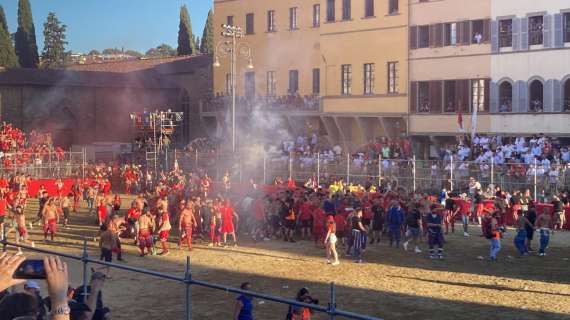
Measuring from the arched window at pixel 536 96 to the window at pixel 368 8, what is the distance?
11.3 m

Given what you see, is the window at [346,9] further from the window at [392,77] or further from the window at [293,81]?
the window at [293,81]

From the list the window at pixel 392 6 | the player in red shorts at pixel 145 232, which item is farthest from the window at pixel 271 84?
the player in red shorts at pixel 145 232

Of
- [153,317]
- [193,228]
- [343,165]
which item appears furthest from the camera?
[343,165]

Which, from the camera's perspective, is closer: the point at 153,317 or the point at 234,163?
the point at 153,317

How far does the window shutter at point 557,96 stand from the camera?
38000 mm

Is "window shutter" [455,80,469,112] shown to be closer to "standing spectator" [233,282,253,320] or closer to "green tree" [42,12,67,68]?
"standing spectator" [233,282,253,320]

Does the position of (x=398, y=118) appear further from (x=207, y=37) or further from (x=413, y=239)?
(x=207, y=37)

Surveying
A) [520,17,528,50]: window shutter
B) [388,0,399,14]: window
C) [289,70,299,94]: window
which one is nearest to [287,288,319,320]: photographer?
[520,17,528,50]: window shutter

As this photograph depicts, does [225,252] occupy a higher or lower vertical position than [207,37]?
lower

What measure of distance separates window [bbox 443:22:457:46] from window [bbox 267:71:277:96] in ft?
47.4

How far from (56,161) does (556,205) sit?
96.4 ft

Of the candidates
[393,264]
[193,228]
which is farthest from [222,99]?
[393,264]

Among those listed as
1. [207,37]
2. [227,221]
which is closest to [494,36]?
[227,221]

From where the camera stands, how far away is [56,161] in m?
44.3
